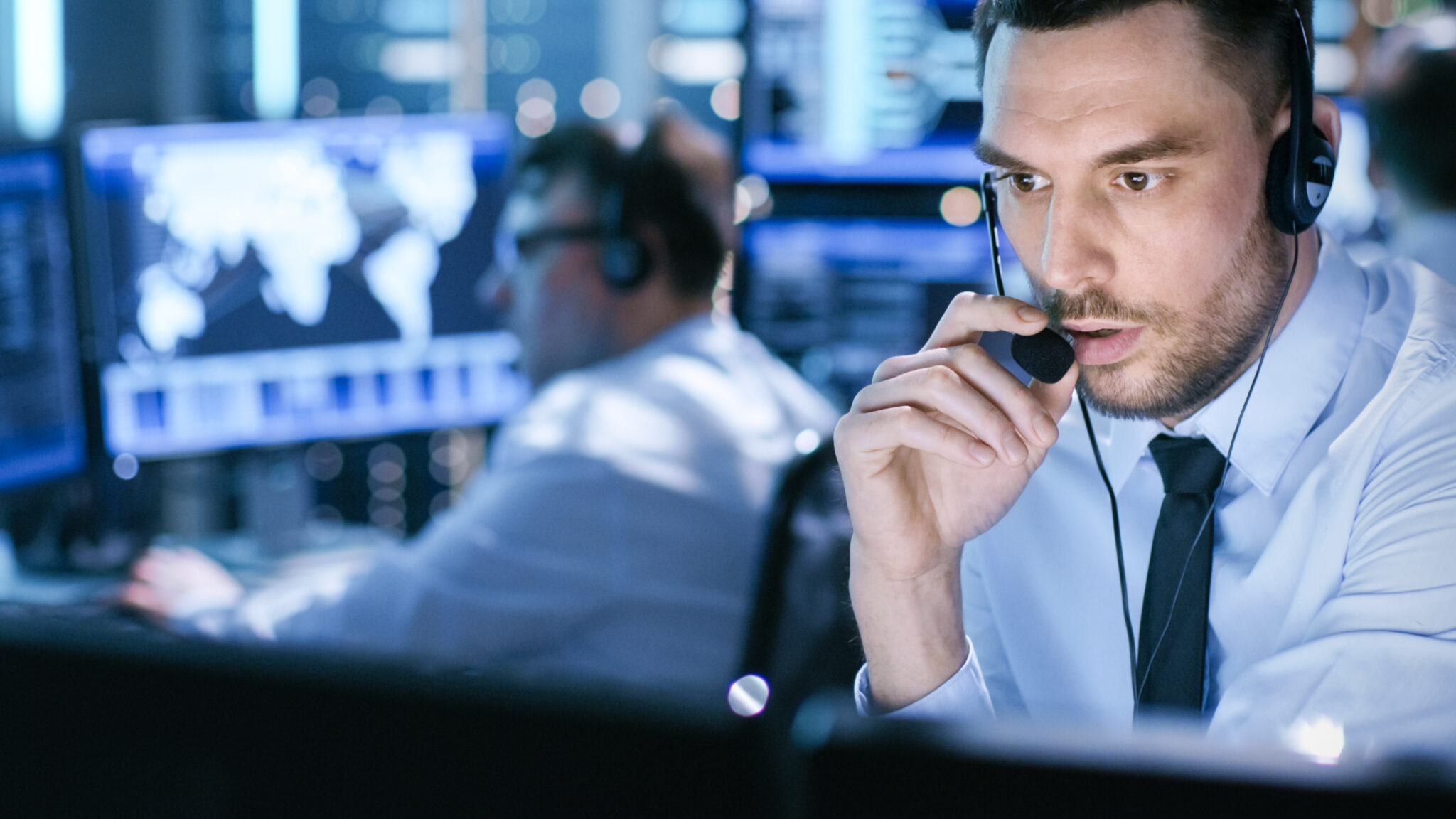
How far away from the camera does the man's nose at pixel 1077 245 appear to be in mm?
870

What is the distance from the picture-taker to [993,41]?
36.3 inches

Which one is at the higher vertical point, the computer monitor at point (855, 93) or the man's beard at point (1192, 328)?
the computer monitor at point (855, 93)

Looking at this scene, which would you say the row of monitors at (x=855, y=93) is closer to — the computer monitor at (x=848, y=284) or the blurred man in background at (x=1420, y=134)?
the computer monitor at (x=848, y=284)

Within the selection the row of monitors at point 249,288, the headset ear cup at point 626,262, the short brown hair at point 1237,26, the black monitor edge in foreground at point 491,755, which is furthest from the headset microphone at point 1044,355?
the row of monitors at point 249,288

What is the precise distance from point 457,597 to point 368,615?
127mm

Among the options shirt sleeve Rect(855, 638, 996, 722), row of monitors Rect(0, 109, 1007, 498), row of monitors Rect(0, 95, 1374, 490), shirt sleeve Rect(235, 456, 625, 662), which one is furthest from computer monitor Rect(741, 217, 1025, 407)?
shirt sleeve Rect(855, 638, 996, 722)

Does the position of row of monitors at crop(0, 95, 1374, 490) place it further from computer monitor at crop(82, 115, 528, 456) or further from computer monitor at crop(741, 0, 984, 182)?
computer monitor at crop(741, 0, 984, 182)

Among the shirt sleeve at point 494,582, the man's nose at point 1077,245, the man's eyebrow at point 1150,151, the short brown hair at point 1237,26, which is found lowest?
the shirt sleeve at point 494,582

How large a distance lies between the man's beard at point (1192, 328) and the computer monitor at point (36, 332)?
1.56 m

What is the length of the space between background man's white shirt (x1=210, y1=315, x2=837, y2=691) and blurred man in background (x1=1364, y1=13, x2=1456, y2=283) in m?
1.27

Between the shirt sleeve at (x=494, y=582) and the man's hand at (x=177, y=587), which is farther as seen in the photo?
the man's hand at (x=177, y=587)

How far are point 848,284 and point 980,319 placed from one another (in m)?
1.58

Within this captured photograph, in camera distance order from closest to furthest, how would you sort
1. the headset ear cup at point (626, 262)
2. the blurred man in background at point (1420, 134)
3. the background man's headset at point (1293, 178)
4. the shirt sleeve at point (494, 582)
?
the background man's headset at point (1293, 178) → the shirt sleeve at point (494, 582) → the headset ear cup at point (626, 262) → the blurred man in background at point (1420, 134)

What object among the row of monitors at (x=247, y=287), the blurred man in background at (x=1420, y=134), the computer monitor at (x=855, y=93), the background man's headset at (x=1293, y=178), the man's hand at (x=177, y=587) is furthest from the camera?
the computer monitor at (x=855, y=93)
